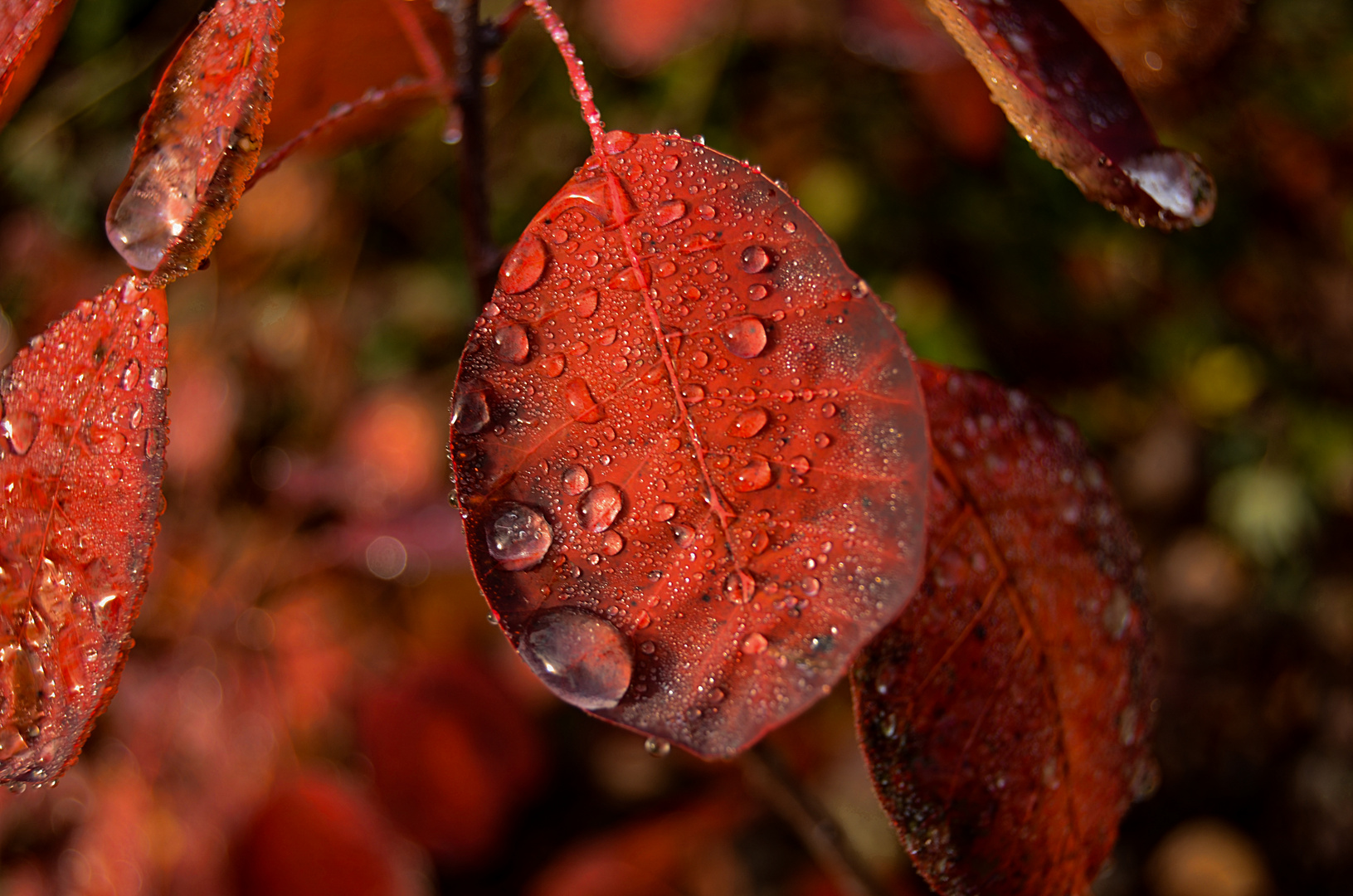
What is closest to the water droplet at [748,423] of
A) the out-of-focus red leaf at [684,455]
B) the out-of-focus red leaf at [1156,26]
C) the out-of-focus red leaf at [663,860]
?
the out-of-focus red leaf at [684,455]

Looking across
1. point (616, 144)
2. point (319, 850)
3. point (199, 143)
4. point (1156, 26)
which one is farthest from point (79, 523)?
point (319, 850)

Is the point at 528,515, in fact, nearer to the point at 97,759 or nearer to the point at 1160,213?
the point at 1160,213

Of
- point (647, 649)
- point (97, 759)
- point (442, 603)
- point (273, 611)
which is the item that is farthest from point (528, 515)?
point (97, 759)

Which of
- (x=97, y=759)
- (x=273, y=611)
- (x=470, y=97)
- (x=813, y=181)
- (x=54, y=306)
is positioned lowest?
(x=97, y=759)

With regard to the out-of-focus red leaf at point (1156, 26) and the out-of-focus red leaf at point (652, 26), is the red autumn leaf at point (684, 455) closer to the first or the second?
the out-of-focus red leaf at point (1156, 26)

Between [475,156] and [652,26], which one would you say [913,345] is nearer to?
[652,26]

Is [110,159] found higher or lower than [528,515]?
lower

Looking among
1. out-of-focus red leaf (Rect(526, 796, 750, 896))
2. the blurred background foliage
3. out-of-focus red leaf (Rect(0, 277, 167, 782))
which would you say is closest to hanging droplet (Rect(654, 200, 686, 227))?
out-of-focus red leaf (Rect(0, 277, 167, 782))

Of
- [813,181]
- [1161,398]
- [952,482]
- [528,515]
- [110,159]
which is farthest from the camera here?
[110,159]
